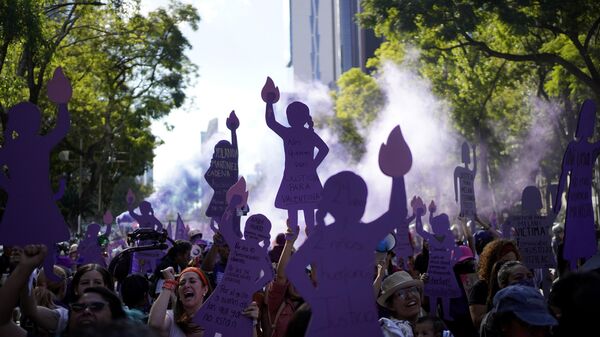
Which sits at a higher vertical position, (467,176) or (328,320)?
(467,176)

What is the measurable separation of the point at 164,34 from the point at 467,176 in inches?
762

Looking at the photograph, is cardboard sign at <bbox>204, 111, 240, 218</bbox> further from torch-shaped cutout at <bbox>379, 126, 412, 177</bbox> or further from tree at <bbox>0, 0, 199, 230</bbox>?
tree at <bbox>0, 0, 199, 230</bbox>

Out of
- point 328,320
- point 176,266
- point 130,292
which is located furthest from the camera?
point 176,266

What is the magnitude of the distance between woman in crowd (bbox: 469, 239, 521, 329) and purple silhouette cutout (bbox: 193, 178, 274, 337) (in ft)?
5.56

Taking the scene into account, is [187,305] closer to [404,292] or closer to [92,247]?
[404,292]

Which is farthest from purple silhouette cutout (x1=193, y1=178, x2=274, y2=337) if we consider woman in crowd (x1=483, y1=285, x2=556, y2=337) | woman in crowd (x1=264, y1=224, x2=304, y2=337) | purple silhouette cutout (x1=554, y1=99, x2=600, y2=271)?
purple silhouette cutout (x1=554, y1=99, x2=600, y2=271)

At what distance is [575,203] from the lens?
727 centimetres

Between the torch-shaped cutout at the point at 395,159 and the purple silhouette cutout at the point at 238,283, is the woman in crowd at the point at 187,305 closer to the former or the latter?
the purple silhouette cutout at the point at 238,283

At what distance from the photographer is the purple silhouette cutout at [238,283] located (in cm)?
573

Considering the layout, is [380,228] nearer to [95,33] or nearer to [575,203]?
[575,203]

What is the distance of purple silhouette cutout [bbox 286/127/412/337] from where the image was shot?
4.42 meters

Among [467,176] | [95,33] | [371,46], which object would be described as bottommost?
[467,176]

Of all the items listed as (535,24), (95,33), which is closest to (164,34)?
(95,33)

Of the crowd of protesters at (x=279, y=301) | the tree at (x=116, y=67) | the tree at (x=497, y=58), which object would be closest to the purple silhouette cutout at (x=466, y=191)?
the crowd of protesters at (x=279, y=301)
